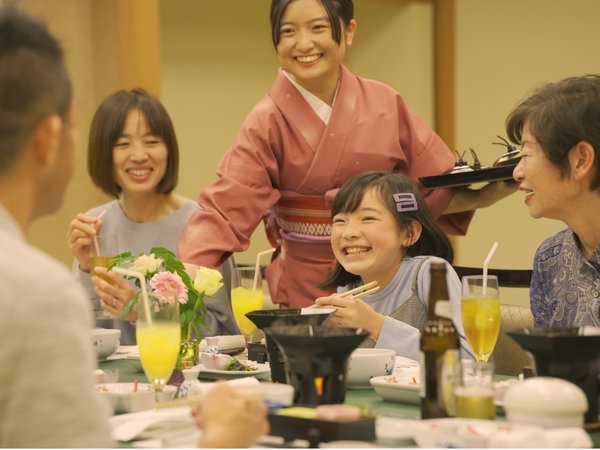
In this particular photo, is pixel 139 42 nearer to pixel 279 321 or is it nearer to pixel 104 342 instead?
pixel 104 342

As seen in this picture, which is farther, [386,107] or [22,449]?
[386,107]

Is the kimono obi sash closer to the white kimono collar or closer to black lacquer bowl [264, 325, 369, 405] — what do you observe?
the white kimono collar

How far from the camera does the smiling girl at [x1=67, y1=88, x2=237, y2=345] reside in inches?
138

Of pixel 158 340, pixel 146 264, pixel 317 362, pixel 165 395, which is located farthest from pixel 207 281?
pixel 317 362

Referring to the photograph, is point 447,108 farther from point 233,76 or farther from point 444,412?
point 444,412

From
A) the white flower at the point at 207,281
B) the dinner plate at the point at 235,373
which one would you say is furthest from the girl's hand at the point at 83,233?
the dinner plate at the point at 235,373

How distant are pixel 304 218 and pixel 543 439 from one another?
82.1 inches

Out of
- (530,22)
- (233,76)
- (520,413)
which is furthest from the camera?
(530,22)

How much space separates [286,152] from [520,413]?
2.03 metres

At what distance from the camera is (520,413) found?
1.46 metres

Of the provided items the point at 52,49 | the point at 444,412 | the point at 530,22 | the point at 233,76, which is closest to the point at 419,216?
the point at 444,412

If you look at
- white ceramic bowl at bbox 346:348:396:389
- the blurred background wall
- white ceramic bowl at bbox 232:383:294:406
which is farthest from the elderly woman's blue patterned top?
the blurred background wall

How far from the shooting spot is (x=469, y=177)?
125 inches

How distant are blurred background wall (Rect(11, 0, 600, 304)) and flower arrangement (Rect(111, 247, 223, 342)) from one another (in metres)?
3.12
